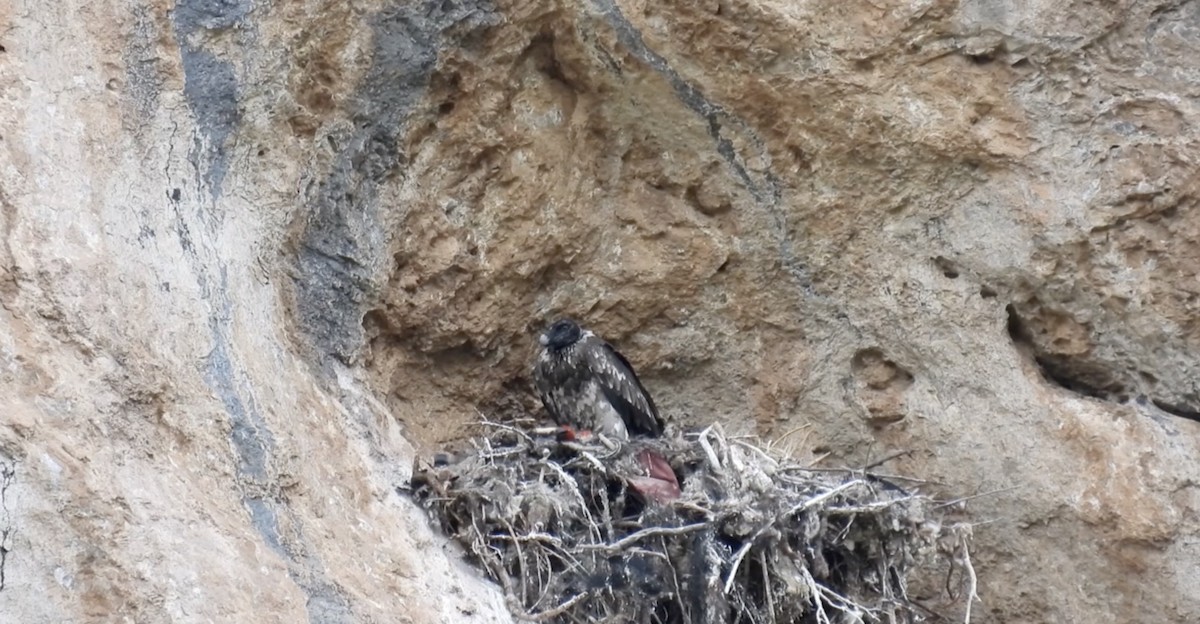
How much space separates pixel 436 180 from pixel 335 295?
0.60m

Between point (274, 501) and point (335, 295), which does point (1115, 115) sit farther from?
point (274, 501)

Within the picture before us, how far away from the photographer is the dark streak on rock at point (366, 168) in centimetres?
531

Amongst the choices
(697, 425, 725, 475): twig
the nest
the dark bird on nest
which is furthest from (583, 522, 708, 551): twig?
the dark bird on nest

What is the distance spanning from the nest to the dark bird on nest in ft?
1.45

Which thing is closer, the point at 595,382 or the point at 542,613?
the point at 542,613

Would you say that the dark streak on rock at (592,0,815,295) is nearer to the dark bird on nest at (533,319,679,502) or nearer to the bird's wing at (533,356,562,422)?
the dark bird on nest at (533,319,679,502)

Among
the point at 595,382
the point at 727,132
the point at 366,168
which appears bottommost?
the point at 595,382

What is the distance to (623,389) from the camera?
5867 millimetres

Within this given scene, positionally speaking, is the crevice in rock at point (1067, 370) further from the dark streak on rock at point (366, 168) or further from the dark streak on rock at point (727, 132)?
the dark streak on rock at point (366, 168)

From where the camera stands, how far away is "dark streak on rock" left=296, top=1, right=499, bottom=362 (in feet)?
17.4

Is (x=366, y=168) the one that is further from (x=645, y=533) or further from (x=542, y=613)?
(x=542, y=613)

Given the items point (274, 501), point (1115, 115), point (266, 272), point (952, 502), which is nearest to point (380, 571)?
point (274, 501)

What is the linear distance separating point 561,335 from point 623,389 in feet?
1.01

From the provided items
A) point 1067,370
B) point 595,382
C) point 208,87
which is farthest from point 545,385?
point 1067,370
